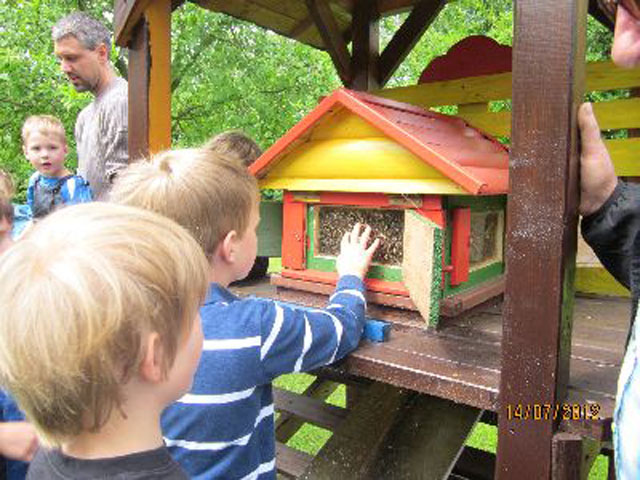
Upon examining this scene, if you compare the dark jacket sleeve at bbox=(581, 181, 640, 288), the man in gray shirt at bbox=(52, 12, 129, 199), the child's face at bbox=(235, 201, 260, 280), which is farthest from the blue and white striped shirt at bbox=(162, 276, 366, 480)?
the man in gray shirt at bbox=(52, 12, 129, 199)

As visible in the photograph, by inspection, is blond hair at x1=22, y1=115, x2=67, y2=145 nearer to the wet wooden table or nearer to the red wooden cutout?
the red wooden cutout

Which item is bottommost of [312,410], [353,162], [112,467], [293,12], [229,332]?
[312,410]

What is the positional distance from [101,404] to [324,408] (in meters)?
2.25

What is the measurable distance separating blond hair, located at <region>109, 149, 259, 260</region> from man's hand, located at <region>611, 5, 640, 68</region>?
3.21ft

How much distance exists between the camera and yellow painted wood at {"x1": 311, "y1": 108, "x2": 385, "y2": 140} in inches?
74.9

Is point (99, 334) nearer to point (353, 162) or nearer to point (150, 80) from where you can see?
point (353, 162)

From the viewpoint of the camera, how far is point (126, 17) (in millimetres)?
2229

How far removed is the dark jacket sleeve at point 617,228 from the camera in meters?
1.42

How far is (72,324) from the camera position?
2.80 ft

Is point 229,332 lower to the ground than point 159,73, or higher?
lower

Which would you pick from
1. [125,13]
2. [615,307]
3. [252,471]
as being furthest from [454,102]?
[252,471]

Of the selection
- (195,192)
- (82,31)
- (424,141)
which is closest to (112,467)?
(195,192)

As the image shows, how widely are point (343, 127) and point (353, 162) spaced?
13cm

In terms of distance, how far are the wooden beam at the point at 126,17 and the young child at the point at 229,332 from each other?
0.86m
